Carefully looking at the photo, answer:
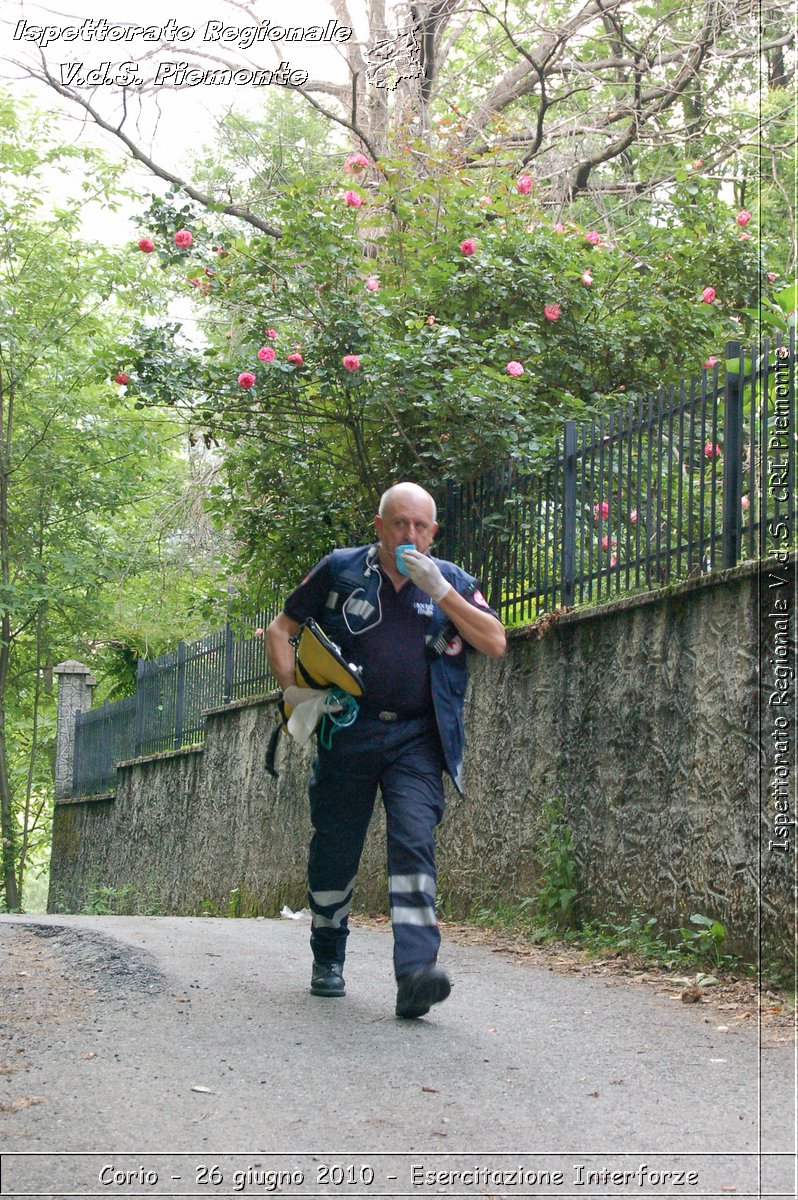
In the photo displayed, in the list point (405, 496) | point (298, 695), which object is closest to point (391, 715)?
point (298, 695)

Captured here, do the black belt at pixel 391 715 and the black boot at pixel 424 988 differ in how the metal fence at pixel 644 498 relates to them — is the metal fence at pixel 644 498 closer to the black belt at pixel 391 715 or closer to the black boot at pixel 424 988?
the black belt at pixel 391 715

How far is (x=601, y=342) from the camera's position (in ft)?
35.0

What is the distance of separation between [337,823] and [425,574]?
3.95ft

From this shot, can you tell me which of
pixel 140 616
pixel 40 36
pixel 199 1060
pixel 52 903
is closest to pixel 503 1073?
pixel 199 1060

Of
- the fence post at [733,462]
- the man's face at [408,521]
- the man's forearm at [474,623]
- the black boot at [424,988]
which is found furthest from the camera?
the fence post at [733,462]

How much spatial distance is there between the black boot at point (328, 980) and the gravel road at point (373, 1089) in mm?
111

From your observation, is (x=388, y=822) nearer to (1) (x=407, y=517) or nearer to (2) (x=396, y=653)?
(2) (x=396, y=653)

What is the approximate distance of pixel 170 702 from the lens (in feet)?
60.1

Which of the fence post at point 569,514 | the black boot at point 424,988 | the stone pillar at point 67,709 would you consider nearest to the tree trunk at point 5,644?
the stone pillar at point 67,709

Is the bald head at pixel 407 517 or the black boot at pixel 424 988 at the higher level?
the bald head at pixel 407 517

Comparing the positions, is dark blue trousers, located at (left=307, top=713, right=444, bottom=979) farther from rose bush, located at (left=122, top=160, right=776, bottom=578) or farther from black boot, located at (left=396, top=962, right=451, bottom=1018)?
rose bush, located at (left=122, top=160, right=776, bottom=578)

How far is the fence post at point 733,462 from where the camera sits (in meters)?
6.81

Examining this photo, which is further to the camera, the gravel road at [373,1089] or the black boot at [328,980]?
the black boot at [328,980]

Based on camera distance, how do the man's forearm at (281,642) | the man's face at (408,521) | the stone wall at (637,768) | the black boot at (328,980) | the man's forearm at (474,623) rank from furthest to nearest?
the stone wall at (637,768) → the black boot at (328,980) → the man's forearm at (281,642) → the man's face at (408,521) → the man's forearm at (474,623)
